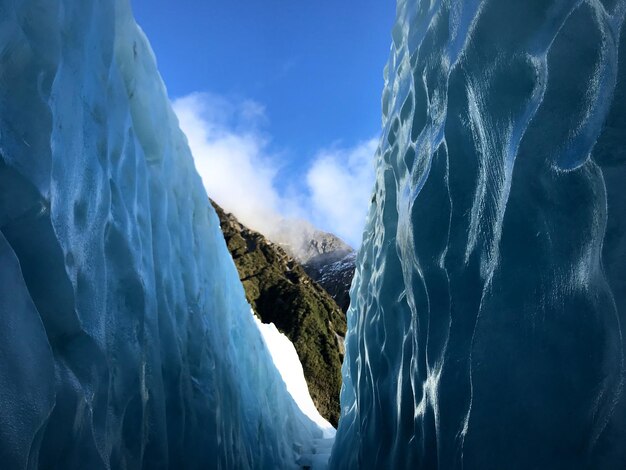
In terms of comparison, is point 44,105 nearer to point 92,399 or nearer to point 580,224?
point 92,399

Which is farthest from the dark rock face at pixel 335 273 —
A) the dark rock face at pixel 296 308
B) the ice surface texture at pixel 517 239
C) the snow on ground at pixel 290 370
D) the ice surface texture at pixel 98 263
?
the ice surface texture at pixel 517 239

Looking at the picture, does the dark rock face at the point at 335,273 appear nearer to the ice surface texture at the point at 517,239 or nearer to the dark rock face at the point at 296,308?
the dark rock face at the point at 296,308

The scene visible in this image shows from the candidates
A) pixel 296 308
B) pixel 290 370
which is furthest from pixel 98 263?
pixel 296 308

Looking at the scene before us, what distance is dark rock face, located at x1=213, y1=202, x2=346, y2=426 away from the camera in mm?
22297

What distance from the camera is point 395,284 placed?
3555mm

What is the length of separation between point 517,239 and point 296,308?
79.6ft

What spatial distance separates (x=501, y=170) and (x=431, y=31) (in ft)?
4.13

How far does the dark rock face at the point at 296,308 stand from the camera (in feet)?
73.2

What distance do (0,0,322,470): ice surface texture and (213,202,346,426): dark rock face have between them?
17.8m

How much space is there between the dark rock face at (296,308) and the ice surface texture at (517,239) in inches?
751

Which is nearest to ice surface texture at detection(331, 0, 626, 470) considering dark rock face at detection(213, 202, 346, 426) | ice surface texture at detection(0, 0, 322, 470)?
ice surface texture at detection(0, 0, 322, 470)

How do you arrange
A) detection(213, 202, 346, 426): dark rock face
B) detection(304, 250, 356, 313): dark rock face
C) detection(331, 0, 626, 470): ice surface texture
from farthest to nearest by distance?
detection(304, 250, 356, 313): dark rock face → detection(213, 202, 346, 426): dark rock face → detection(331, 0, 626, 470): ice surface texture

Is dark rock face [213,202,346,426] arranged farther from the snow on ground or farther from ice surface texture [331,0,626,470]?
ice surface texture [331,0,626,470]

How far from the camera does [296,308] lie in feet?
84.6
